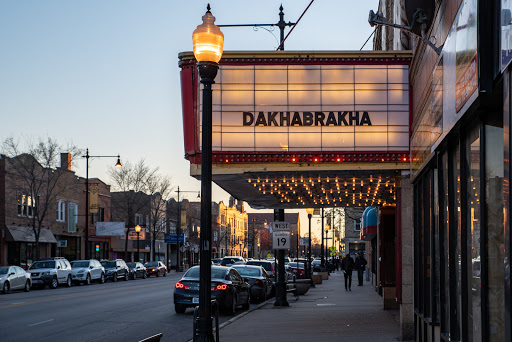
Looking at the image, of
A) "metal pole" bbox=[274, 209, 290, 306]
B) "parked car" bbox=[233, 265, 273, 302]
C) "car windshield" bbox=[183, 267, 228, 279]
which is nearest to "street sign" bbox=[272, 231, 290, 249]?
"metal pole" bbox=[274, 209, 290, 306]

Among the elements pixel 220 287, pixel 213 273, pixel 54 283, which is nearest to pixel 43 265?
pixel 54 283

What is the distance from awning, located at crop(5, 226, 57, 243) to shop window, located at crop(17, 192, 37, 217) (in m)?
1.22

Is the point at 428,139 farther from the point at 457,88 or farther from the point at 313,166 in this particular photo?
the point at 313,166

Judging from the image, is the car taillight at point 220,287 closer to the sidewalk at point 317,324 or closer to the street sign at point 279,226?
the sidewalk at point 317,324

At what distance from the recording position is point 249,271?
3053 cm

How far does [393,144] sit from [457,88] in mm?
8774

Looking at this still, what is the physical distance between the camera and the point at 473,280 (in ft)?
25.2

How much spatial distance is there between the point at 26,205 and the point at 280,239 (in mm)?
32881

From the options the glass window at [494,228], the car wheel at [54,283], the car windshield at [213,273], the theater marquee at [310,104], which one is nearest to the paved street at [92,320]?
the car windshield at [213,273]

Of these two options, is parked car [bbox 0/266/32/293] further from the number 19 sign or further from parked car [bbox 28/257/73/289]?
the number 19 sign

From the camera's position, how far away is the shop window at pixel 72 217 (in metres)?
61.8

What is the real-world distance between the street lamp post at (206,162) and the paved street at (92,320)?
7416 millimetres

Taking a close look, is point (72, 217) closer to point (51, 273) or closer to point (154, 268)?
point (154, 268)

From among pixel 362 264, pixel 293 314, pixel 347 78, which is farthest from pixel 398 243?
pixel 362 264
